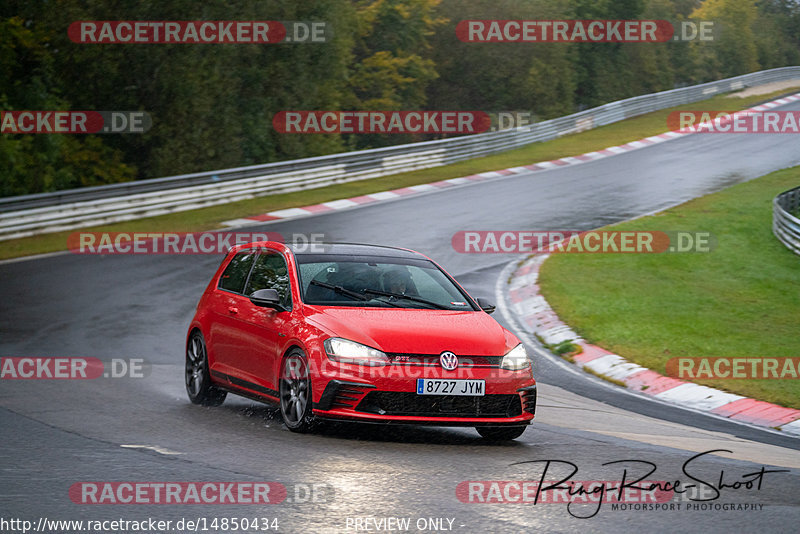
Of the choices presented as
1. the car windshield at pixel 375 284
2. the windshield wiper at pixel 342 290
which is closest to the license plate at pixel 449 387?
the car windshield at pixel 375 284

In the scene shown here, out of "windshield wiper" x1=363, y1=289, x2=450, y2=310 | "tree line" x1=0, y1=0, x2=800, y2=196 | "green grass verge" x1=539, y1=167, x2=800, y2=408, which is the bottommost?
"green grass verge" x1=539, y1=167, x2=800, y2=408

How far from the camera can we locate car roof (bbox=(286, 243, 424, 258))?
9.10 metres

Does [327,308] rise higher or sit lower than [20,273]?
higher

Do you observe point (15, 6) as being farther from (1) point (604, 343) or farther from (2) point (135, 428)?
(2) point (135, 428)

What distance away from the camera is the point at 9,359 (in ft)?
39.8

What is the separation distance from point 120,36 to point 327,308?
27.1m

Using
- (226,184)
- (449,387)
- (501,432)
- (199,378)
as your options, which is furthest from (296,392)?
(226,184)

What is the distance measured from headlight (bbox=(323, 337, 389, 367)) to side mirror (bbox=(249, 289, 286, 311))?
94 centimetres

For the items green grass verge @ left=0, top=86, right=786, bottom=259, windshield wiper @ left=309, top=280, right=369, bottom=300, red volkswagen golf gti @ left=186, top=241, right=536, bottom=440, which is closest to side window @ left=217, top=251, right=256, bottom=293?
red volkswagen golf gti @ left=186, top=241, right=536, bottom=440

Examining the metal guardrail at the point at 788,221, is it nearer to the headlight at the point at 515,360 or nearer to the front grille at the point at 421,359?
the headlight at the point at 515,360

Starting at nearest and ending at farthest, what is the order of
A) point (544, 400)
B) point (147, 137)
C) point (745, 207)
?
1. point (544, 400)
2. point (745, 207)
3. point (147, 137)

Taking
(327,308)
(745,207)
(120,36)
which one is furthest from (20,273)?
(745,207)

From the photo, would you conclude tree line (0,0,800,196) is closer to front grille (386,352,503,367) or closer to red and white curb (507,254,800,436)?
red and white curb (507,254,800,436)

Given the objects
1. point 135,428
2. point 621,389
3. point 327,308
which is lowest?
point 621,389
